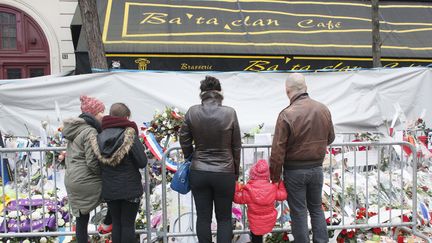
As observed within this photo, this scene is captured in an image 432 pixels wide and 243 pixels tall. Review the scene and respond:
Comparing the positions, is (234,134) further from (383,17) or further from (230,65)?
(383,17)

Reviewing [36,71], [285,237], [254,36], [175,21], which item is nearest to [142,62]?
[175,21]

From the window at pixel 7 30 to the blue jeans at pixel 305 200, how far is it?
9.95m

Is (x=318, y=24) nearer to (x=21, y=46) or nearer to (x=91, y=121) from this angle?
(x=21, y=46)

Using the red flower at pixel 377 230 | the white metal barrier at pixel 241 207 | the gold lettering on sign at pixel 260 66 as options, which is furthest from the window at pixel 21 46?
the red flower at pixel 377 230

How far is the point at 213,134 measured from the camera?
3900 mm

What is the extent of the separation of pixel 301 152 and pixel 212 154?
82 centimetres

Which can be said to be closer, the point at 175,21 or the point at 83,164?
the point at 83,164

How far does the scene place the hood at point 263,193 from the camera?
415 centimetres

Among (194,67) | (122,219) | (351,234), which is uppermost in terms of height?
(194,67)

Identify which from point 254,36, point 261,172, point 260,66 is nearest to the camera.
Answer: point 261,172

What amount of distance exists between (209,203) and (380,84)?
5.37 metres

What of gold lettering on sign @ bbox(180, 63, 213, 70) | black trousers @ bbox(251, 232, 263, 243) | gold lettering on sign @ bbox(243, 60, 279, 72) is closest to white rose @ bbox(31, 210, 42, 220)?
black trousers @ bbox(251, 232, 263, 243)

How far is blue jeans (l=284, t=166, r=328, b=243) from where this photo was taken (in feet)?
13.4

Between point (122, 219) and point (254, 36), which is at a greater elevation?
point (254, 36)
